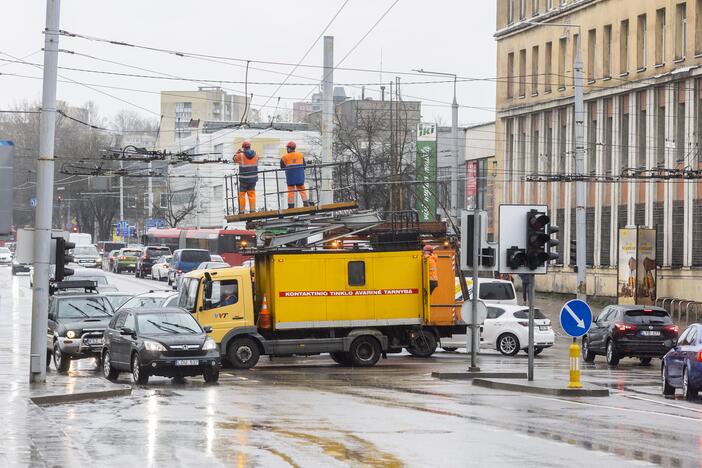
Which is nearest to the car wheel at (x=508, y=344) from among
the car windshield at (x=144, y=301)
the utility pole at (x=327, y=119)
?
the utility pole at (x=327, y=119)

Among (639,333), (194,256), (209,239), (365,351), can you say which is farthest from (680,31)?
(209,239)

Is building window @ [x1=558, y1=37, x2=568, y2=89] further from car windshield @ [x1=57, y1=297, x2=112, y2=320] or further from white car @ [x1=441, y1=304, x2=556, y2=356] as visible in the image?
car windshield @ [x1=57, y1=297, x2=112, y2=320]

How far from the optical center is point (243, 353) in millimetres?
34062

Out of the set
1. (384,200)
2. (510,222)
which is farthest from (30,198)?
(510,222)

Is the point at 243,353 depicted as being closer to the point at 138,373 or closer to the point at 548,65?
the point at 138,373

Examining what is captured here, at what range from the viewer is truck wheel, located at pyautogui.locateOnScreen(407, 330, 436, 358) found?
37281mm

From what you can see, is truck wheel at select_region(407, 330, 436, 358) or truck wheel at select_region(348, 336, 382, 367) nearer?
truck wheel at select_region(348, 336, 382, 367)

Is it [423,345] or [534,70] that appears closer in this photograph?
[423,345]

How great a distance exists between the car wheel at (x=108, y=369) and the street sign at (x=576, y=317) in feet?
31.1

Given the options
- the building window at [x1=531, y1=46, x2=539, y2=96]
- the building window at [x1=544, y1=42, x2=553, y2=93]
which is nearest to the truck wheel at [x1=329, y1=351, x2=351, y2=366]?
the building window at [x1=544, y1=42, x2=553, y2=93]

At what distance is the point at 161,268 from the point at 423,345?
157ft

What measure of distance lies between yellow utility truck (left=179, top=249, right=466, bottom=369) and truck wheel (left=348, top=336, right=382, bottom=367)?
0.02 m

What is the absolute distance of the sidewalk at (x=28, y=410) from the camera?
52.4ft

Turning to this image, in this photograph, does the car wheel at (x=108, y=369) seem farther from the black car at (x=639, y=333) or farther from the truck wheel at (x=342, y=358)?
the black car at (x=639, y=333)
